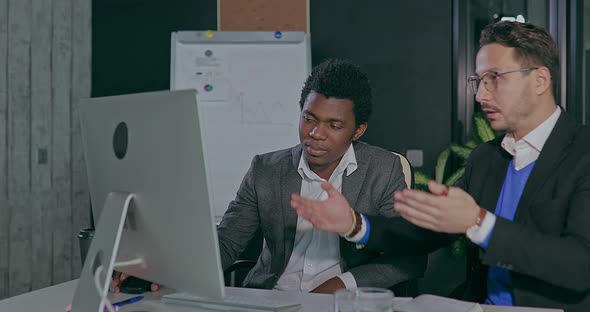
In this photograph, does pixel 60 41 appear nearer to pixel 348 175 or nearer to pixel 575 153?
pixel 348 175

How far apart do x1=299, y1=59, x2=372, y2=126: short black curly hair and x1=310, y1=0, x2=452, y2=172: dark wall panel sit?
2.06 metres

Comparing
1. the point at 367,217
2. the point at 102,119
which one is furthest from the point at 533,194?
the point at 102,119

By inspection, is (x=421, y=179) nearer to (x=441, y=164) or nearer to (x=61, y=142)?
(x=441, y=164)

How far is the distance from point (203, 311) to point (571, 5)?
12.0 feet

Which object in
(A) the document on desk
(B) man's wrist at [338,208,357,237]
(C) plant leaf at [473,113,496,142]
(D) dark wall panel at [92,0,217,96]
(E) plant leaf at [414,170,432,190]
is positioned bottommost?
(A) the document on desk

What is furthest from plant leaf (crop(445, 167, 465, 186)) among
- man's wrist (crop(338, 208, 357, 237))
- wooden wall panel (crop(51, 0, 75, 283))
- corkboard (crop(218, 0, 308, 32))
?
wooden wall panel (crop(51, 0, 75, 283))

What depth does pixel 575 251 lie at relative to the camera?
1.61 metres

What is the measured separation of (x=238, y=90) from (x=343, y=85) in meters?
1.85

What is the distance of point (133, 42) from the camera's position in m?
4.85

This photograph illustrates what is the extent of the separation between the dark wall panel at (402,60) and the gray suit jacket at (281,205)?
2089mm

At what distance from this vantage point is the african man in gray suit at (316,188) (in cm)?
233

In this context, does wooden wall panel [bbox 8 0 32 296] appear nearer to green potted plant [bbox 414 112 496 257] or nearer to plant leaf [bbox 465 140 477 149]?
green potted plant [bbox 414 112 496 257]

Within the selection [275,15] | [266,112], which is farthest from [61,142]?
[275,15]

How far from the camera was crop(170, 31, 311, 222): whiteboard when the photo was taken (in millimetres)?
4125
